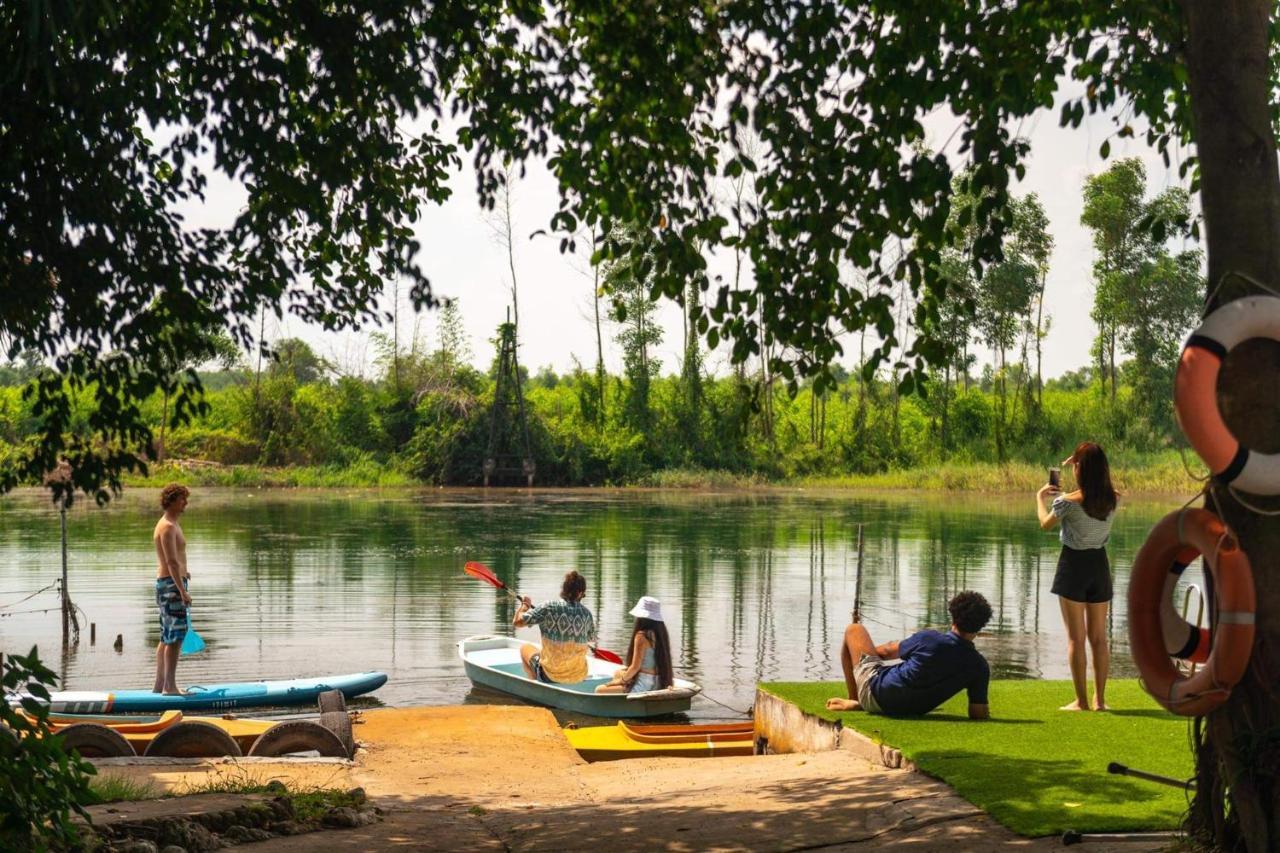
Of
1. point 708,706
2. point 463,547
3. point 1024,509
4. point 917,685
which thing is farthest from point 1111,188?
point 917,685

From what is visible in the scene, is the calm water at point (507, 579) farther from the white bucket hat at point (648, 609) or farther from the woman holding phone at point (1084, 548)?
the woman holding phone at point (1084, 548)

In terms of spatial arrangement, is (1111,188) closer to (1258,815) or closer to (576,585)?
(576,585)

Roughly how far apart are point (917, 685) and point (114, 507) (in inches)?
1412

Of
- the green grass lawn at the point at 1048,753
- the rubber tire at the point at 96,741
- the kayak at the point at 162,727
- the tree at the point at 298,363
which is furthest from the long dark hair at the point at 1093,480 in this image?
the tree at the point at 298,363

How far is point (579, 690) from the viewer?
12.3 meters

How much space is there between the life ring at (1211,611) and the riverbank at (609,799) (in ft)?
2.33

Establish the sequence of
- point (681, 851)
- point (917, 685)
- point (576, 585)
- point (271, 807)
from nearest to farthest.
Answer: point (681, 851), point (271, 807), point (917, 685), point (576, 585)

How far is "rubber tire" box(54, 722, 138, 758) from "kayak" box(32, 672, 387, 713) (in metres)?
1.86

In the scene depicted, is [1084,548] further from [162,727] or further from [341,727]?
[162,727]

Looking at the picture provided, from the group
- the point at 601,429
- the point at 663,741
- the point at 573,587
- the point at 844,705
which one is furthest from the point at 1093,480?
the point at 601,429

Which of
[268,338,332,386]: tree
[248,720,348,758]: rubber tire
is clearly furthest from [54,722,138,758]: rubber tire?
[268,338,332,386]: tree

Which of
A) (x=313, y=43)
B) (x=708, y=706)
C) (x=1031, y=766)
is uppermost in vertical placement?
(x=313, y=43)

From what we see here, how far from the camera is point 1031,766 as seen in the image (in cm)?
666

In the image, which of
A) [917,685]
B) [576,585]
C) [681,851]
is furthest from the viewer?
[576,585]
